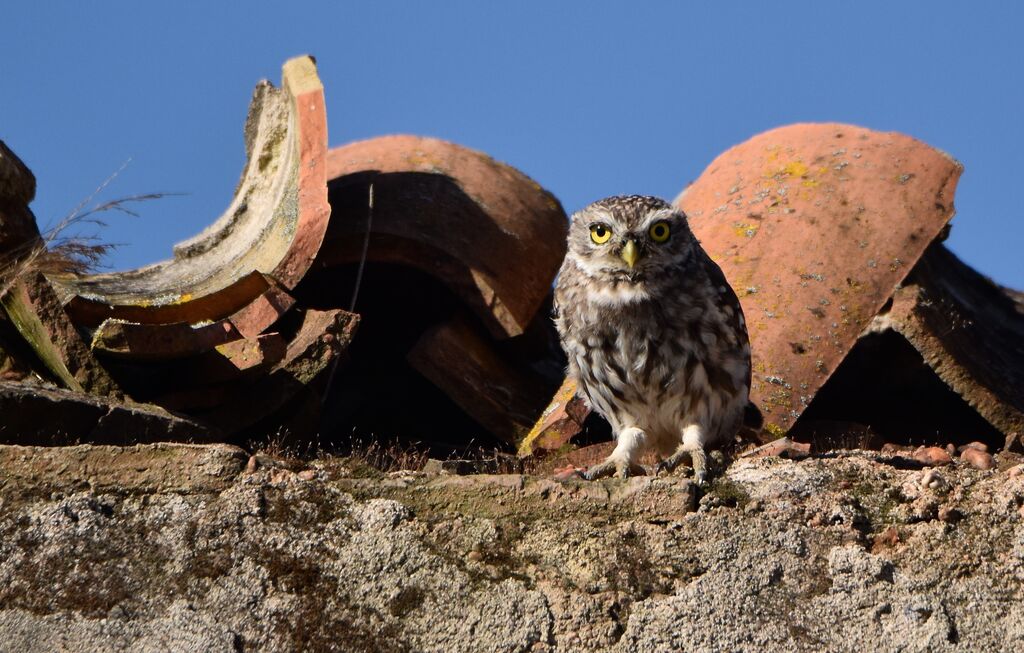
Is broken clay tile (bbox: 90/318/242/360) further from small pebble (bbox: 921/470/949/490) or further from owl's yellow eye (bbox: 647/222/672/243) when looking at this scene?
small pebble (bbox: 921/470/949/490)

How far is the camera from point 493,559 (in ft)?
11.6

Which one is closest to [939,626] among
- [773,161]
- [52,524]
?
[52,524]

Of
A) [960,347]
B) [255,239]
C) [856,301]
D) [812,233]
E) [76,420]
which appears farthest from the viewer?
[812,233]

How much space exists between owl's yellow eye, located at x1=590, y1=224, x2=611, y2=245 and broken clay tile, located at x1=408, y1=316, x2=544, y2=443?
744 mm

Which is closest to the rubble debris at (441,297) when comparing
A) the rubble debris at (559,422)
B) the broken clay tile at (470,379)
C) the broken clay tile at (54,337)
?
the broken clay tile at (470,379)

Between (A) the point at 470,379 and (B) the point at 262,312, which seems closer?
(B) the point at 262,312

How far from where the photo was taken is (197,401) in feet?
15.6

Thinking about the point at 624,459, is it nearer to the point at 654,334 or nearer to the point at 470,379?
the point at 654,334

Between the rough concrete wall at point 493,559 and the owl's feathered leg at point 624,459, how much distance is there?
3.87 ft

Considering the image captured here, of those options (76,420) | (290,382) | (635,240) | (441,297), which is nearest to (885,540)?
(635,240)

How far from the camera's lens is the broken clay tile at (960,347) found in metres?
5.16

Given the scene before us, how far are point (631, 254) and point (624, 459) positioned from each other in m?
0.81

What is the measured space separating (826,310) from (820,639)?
2.34 meters

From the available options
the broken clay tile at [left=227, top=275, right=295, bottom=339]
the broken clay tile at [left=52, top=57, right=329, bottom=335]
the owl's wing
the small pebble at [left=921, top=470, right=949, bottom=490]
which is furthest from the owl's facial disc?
the small pebble at [left=921, top=470, right=949, bottom=490]
